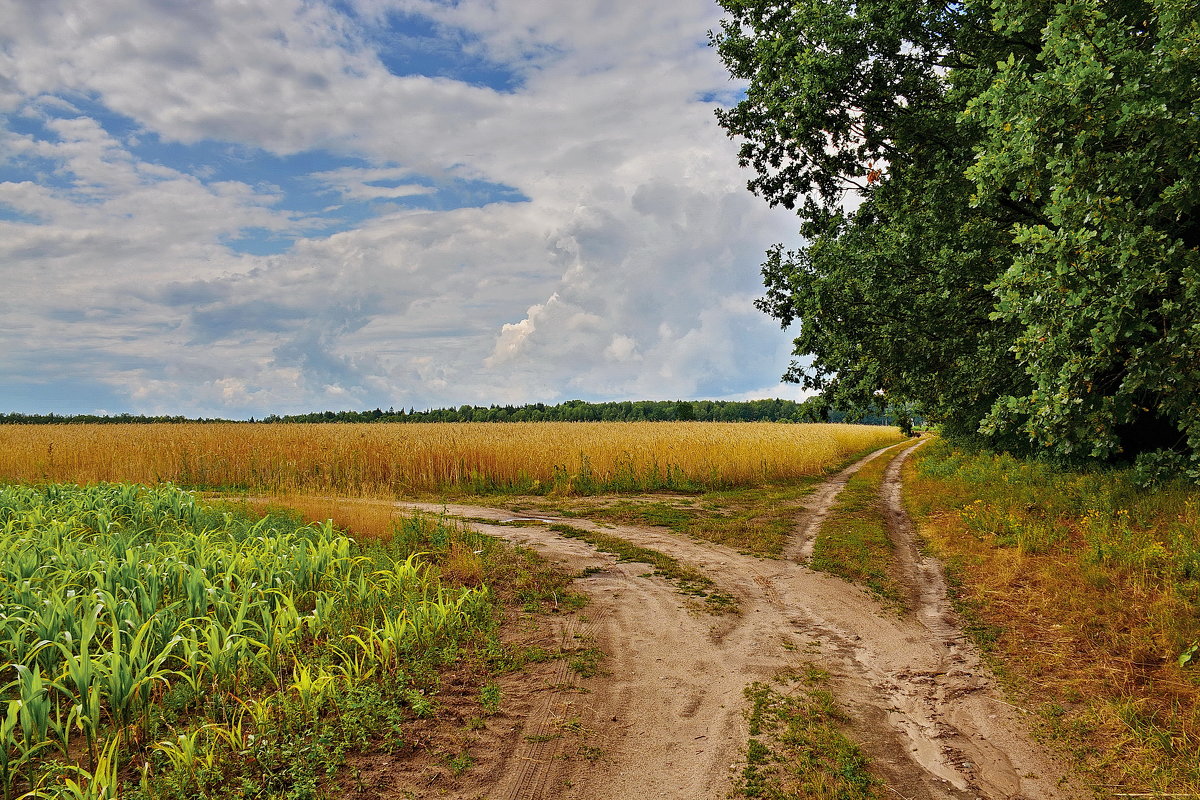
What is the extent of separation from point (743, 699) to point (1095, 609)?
5083 mm

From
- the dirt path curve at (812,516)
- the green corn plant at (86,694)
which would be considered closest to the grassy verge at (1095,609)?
the dirt path curve at (812,516)

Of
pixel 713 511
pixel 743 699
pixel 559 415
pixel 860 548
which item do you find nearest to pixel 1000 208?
pixel 860 548

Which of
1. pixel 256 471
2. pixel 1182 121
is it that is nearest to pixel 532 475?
pixel 256 471

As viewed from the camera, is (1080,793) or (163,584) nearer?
(1080,793)

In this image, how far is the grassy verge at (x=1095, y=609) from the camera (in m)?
5.18

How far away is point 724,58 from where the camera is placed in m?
18.1

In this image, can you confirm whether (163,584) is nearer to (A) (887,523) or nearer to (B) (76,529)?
(B) (76,529)

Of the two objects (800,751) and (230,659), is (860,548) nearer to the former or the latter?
(800,751)

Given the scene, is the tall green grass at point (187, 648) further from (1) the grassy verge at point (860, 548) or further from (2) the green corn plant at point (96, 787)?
(1) the grassy verge at point (860, 548)

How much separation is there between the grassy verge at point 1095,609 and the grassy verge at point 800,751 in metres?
1.75

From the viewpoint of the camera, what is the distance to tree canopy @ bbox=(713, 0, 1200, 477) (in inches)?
302

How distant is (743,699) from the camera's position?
560cm

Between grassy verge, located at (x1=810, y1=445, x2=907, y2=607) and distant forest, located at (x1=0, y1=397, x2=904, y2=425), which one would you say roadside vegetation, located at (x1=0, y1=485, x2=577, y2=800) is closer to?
grassy verge, located at (x1=810, y1=445, x2=907, y2=607)

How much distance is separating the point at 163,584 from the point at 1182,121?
12.2 metres
